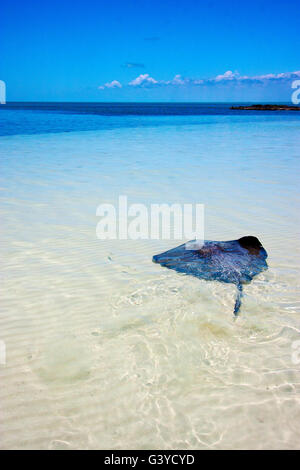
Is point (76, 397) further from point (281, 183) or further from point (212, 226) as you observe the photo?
point (281, 183)

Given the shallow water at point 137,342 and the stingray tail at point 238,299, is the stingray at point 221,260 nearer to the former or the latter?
the stingray tail at point 238,299

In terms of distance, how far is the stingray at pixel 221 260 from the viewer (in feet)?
14.1

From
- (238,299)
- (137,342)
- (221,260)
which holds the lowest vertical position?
(137,342)

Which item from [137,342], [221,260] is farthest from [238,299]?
[137,342]

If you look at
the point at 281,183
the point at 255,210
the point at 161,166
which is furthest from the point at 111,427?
the point at 161,166

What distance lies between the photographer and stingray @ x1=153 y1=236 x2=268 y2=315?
4.30 meters

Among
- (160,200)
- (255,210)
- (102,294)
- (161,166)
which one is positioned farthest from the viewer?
(161,166)

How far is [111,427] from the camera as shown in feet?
7.73

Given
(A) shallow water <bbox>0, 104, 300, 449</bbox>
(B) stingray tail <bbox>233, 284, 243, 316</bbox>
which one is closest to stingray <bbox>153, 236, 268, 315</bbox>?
(B) stingray tail <bbox>233, 284, 243, 316</bbox>

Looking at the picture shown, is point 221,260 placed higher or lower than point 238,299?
higher

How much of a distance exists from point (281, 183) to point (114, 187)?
498 centimetres

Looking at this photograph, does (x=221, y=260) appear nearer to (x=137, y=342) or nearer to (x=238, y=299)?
(x=238, y=299)

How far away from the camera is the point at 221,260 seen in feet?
14.7

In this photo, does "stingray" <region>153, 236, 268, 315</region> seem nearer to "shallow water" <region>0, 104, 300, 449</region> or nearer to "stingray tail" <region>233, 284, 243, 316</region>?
"stingray tail" <region>233, 284, 243, 316</region>
